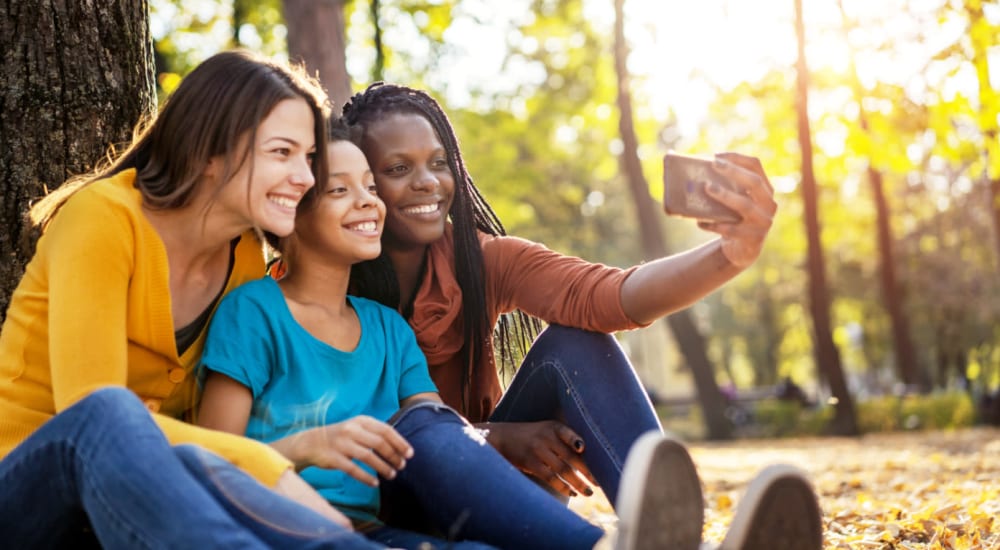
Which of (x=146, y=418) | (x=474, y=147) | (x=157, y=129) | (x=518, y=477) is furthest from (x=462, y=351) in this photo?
(x=474, y=147)

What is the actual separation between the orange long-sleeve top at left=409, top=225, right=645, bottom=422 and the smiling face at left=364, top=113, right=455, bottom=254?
0.12 metres

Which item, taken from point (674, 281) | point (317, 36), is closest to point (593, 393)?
point (674, 281)

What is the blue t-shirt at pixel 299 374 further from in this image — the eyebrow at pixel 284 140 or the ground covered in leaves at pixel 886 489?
the ground covered in leaves at pixel 886 489

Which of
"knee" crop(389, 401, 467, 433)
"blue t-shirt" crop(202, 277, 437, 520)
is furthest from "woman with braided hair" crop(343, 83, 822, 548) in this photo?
"knee" crop(389, 401, 467, 433)

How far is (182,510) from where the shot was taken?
2.13 m

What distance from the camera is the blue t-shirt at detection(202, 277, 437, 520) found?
2.82 m

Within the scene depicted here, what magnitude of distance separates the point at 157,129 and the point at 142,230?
1.18ft

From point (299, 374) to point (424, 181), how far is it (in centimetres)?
95

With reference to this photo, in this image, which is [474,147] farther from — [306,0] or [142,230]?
[142,230]

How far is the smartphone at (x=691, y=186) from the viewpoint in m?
2.79

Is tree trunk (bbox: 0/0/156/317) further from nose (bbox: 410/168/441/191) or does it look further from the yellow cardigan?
nose (bbox: 410/168/441/191)

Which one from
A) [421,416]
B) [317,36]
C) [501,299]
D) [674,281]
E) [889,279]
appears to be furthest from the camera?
[889,279]

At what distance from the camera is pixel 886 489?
24.1ft

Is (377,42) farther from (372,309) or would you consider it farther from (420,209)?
(372,309)
